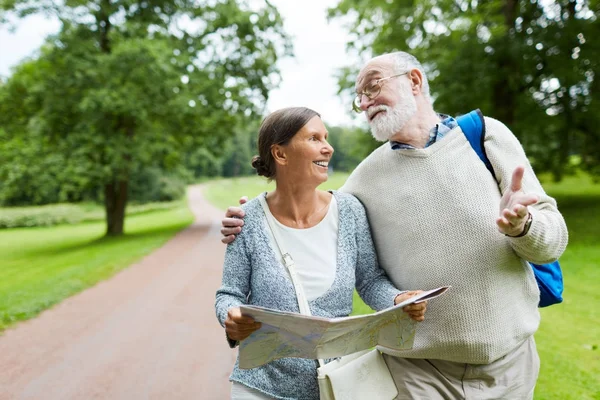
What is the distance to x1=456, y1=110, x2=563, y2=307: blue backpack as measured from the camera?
2143 millimetres

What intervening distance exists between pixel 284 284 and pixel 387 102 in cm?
94

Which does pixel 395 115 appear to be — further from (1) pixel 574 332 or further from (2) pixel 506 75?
(2) pixel 506 75

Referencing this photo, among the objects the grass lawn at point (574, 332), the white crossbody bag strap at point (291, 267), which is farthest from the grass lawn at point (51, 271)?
the white crossbody bag strap at point (291, 267)

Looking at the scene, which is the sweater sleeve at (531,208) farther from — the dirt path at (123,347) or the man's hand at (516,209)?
the dirt path at (123,347)

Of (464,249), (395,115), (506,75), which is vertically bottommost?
(464,249)

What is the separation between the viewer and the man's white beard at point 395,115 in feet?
7.36

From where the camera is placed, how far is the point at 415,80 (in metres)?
2.36

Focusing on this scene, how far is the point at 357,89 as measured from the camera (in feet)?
7.89

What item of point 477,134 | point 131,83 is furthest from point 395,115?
point 131,83

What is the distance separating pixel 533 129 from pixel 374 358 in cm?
1458

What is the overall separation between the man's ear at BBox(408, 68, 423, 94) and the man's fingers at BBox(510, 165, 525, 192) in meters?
0.71

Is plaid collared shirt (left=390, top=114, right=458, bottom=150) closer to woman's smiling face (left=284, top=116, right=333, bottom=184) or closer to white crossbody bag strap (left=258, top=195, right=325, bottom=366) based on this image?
woman's smiling face (left=284, top=116, right=333, bottom=184)

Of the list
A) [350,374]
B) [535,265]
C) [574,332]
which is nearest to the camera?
[350,374]

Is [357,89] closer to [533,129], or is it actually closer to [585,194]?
[533,129]
